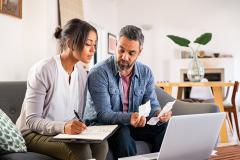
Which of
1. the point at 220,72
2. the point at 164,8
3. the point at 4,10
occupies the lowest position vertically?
the point at 220,72

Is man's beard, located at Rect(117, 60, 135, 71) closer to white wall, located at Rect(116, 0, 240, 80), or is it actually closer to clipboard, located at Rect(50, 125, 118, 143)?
clipboard, located at Rect(50, 125, 118, 143)

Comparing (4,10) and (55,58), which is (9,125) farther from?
(4,10)

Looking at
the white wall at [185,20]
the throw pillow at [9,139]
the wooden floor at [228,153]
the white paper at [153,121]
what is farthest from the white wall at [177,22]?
the throw pillow at [9,139]

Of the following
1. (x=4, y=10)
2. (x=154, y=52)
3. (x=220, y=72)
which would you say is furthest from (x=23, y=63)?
(x=220, y=72)

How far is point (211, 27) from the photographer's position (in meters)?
8.34

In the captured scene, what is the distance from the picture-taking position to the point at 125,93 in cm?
217

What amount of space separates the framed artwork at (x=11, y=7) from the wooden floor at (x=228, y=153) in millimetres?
2160

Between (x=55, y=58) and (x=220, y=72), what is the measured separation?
23.9ft

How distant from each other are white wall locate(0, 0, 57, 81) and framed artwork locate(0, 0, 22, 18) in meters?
0.04

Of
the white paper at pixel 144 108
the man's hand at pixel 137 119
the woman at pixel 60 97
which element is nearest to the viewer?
the woman at pixel 60 97

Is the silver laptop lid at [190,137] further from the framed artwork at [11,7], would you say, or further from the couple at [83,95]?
the framed artwork at [11,7]

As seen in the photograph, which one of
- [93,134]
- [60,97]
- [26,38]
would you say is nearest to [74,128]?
[93,134]

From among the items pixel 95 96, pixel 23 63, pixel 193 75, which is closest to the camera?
pixel 95 96

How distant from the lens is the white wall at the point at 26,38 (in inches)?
123
